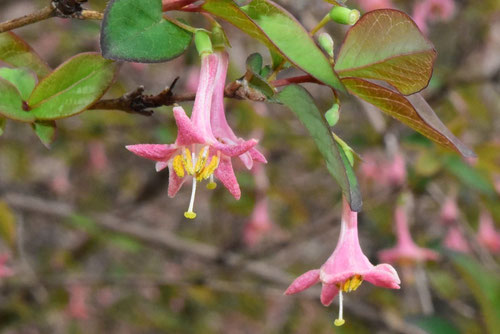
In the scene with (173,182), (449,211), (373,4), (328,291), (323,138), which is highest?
(323,138)

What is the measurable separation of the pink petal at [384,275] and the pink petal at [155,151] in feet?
0.72

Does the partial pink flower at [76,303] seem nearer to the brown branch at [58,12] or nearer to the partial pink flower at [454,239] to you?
the partial pink flower at [454,239]

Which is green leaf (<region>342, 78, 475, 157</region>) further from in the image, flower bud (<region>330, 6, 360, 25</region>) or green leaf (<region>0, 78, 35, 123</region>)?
green leaf (<region>0, 78, 35, 123</region>)

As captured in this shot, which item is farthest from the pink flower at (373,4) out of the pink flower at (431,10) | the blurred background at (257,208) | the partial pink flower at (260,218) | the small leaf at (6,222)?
the small leaf at (6,222)

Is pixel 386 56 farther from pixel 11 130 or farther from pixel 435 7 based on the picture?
pixel 11 130

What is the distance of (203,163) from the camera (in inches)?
22.9

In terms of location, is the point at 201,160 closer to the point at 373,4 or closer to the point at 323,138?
the point at 323,138

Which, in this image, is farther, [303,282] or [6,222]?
[6,222]

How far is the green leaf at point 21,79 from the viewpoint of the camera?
643 mm

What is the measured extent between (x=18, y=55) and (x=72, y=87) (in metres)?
0.10

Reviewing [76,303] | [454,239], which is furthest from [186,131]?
[76,303]

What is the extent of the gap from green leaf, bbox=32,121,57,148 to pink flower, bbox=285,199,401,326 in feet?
0.90

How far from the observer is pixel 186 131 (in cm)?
56

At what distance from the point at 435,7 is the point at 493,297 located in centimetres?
109
